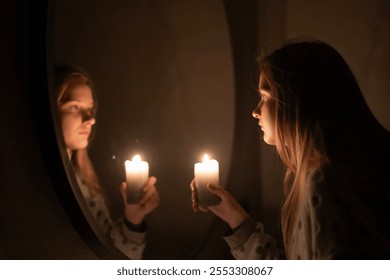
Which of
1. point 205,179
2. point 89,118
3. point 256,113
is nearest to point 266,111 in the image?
point 256,113

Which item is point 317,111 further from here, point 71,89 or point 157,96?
point 71,89

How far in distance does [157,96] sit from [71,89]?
13 cm

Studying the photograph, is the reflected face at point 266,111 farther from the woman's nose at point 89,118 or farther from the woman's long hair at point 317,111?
the woman's nose at point 89,118

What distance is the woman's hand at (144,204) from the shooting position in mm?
714

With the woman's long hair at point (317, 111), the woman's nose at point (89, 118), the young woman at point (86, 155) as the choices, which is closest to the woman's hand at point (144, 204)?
the young woman at point (86, 155)

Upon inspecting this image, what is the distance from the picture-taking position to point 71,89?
684 millimetres

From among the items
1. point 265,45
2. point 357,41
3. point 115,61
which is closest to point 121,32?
point 115,61

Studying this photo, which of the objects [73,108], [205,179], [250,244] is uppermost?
[73,108]

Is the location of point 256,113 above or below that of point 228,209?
above

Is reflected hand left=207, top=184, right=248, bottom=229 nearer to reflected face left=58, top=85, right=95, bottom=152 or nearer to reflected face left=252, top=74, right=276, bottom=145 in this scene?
reflected face left=252, top=74, right=276, bottom=145

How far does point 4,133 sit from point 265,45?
43 cm

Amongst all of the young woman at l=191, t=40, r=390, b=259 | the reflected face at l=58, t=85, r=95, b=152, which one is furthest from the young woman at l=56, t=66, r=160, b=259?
the young woman at l=191, t=40, r=390, b=259

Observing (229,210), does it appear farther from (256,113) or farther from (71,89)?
(71,89)
